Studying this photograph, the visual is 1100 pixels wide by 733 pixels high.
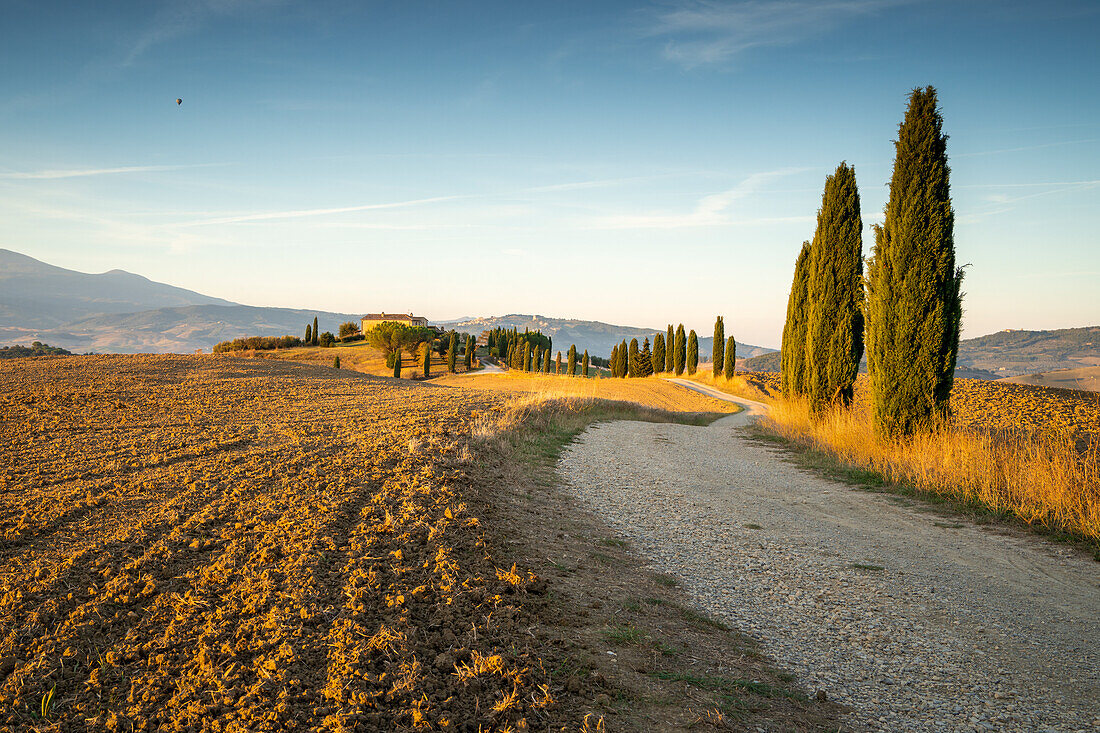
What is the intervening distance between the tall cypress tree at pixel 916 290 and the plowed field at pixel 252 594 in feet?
28.2

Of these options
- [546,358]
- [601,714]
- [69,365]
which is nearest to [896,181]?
[601,714]

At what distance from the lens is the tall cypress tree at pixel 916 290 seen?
33.1ft

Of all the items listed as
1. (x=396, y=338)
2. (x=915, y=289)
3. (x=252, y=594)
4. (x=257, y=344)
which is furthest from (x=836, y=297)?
(x=257, y=344)

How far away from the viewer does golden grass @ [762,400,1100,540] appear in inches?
243

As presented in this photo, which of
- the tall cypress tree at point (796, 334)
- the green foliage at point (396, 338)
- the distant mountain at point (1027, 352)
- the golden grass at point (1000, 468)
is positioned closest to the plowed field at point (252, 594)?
the golden grass at point (1000, 468)

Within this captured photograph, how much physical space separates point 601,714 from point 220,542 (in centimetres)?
315

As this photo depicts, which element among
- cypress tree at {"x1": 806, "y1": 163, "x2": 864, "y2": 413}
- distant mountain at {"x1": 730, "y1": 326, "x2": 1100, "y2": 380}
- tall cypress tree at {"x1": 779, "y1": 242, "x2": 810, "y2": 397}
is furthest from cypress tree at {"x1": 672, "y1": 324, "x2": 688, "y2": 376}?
distant mountain at {"x1": 730, "y1": 326, "x2": 1100, "y2": 380}

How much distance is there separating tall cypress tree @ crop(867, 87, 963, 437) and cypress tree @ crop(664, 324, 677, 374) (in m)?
40.3

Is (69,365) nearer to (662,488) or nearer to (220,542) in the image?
(220,542)

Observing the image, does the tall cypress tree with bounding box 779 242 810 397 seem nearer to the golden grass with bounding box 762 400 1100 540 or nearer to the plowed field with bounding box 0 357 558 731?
the golden grass with bounding box 762 400 1100 540

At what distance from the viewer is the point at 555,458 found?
9.80m

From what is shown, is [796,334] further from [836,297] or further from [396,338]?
[396,338]

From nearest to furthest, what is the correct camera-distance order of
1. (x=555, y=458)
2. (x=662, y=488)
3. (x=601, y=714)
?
1. (x=601, y=714)
2. (x=662, y=488)
3. (x=555, y=458)

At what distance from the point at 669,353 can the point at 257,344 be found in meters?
40.0
